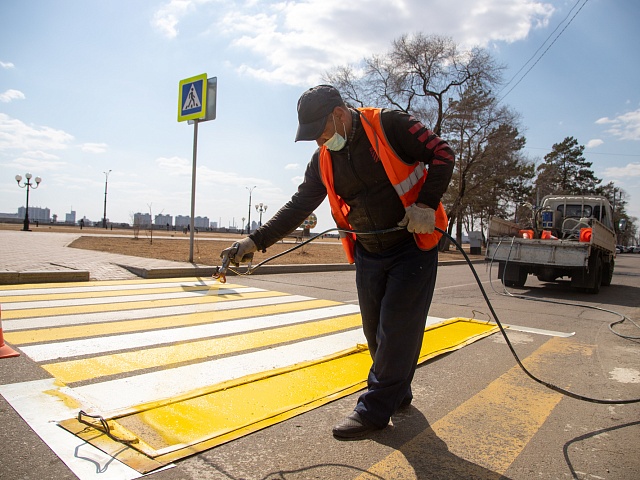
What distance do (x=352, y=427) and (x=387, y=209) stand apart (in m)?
1.19

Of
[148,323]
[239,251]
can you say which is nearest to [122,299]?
[148,323]

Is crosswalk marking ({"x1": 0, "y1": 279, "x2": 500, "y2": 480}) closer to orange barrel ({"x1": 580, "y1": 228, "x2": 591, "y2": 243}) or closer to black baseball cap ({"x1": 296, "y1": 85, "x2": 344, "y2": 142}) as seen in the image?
black baseball cap ({"x1": 296, "y1": 85, "x2": 344, "y2": 142})

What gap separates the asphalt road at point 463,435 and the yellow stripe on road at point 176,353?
255 millimetres

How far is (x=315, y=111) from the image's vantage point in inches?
97.7

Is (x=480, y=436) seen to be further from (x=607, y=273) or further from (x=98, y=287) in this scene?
(x=607, y=273)

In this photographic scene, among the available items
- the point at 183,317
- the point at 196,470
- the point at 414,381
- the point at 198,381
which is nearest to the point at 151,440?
the point at 196,470

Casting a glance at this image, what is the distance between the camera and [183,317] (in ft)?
18.1

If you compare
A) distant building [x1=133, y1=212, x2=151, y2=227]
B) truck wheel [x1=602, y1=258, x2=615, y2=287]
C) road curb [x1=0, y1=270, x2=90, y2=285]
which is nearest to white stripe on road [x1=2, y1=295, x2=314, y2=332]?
road curb [x1=0, y1=270, x2=90, y2=285]

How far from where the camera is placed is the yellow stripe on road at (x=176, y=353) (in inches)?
134

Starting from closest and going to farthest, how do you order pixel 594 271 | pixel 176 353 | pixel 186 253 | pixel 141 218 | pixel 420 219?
pixel 420 219, pixel 176 353, pixel 594 271, pixel 186 253, pixel 141 218

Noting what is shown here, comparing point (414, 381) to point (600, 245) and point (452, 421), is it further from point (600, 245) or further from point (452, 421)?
point (600, 245)

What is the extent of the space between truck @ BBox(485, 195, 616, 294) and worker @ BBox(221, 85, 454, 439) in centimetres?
771

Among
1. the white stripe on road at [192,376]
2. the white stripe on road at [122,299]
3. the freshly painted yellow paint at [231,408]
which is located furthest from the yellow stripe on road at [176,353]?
the white stripe on road at [122,299]

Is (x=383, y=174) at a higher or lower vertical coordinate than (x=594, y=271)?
higher
